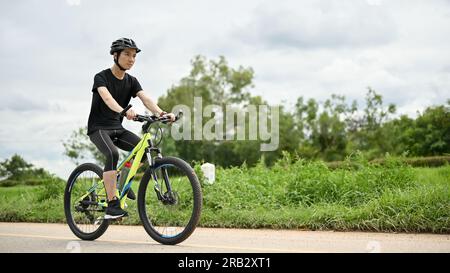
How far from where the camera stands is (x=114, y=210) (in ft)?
23.2

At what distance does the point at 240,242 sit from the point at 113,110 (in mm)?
2208

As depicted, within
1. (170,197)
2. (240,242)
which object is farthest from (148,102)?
(240,242)

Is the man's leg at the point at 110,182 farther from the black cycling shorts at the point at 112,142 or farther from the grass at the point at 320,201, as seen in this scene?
the grass at the point at 320,201

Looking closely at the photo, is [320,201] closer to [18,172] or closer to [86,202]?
[86,202]

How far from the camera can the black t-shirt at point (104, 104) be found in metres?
7.17

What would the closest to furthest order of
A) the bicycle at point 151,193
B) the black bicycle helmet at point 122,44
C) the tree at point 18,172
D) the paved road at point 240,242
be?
1. the paved road at point 240,242
2. the bicycle at point 151,193
3. the black bicycle helmet at point 122,44
4. the tree at point 18,172

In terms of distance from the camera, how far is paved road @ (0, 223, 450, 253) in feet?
20.9

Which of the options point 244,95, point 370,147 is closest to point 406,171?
point 370,147

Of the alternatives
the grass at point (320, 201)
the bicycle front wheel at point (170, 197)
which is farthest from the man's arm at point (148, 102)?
the grass at point (320, 201)

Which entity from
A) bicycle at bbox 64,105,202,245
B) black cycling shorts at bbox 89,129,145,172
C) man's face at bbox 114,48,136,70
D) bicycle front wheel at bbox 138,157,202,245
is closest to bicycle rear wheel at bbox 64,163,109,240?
bicycle at bbox 64,105,202,245

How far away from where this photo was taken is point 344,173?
1017cm
